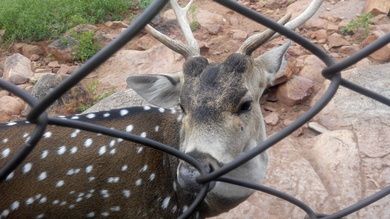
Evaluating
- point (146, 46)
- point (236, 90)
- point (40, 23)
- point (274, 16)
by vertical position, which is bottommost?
point (40, 23)

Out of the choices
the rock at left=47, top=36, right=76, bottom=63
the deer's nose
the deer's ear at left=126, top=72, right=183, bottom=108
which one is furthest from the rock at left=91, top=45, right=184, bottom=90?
the deer's nose

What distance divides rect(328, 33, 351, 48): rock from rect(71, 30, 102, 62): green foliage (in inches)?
153

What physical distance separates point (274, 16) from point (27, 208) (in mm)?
5835

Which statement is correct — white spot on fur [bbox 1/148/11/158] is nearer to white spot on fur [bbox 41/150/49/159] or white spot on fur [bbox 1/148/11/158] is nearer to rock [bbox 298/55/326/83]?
white spot on fur [bbox 41/150/49/159]

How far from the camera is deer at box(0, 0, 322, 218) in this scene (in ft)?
6.85

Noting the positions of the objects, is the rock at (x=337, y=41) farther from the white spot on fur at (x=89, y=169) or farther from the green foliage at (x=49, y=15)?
the white spot on fur at (x=89, y=169)

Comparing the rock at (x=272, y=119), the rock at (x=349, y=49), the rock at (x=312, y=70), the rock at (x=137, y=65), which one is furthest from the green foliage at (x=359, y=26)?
the rock at (x=137, y=65)

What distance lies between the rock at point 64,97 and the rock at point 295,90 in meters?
2.72

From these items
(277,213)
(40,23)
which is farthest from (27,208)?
(40,23)

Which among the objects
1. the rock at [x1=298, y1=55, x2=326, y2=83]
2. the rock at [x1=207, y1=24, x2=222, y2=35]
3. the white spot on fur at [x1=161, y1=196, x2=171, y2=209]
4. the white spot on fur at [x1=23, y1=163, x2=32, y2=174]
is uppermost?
the rock at [x1=298, y1=55, x2=326, y2=83]

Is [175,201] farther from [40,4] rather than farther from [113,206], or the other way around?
[40,4]

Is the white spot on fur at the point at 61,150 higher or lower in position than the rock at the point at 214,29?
higher

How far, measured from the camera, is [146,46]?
6.37m

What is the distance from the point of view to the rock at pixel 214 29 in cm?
654
